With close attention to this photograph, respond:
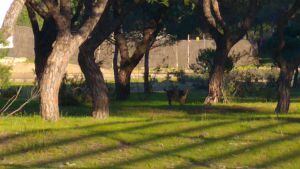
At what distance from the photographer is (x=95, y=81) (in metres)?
17.9

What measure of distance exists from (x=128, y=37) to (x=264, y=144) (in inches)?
1015

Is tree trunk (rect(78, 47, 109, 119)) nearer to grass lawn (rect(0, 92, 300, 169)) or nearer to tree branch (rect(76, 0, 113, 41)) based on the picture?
tree branch (rect(76, 0, 113, 41))

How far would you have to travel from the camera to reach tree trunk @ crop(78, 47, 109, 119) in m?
17.7

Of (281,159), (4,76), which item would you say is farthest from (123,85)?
(281,159)

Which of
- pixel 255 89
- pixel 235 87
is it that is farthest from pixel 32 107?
pixel 255 89

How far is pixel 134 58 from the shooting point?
3009 centimetres

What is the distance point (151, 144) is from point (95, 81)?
5.42 meters

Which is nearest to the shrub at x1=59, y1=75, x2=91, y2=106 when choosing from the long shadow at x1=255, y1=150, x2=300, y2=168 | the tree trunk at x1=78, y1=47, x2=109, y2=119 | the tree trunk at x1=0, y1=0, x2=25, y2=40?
the tree trunk at x1=78, y1=47, x2=109, y2=119

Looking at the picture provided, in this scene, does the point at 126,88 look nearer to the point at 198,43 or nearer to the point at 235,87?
the point at 235,87

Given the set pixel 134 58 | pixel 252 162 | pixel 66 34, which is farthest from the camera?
pixel 134 58

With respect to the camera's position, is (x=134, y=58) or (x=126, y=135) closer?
(x=126, y=135)

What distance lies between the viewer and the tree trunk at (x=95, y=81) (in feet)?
58.2

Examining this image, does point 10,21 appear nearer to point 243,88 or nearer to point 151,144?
point 151,144

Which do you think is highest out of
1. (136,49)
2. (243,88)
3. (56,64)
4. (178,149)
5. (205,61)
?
(136,49)
